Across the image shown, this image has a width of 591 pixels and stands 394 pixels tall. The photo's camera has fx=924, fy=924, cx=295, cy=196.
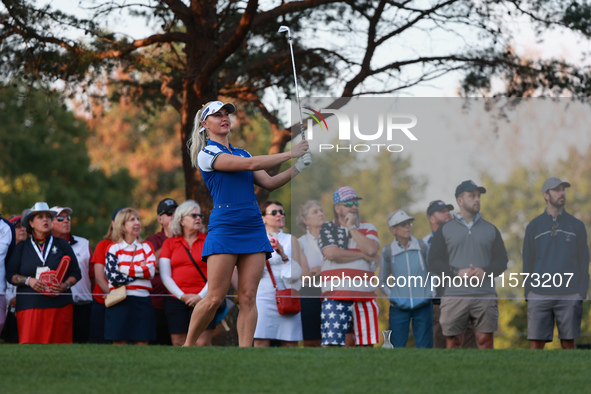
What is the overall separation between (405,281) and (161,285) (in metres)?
2.31

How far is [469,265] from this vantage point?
27.7 ft

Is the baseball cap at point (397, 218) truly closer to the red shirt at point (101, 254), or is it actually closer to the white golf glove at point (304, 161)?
the red shirt at point (101, 254)

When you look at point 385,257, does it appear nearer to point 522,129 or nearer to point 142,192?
point 522,129

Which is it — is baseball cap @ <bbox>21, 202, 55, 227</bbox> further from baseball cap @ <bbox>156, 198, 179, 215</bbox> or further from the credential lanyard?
baseball cap @ <bbox>156, 198, 179, 215</bbox>

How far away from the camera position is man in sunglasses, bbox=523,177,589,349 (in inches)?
326

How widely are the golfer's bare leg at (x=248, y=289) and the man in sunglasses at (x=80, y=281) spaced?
3093 mm

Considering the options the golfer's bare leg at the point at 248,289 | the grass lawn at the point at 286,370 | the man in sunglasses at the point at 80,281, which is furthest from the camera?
the man in sunglasses at the point at 80,281

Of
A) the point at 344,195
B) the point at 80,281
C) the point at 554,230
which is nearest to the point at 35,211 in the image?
the point at 80,281

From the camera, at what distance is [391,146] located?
8805 millimetres

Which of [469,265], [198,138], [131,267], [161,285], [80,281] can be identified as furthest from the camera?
[80,281]

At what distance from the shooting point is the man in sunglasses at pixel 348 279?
27.3ft

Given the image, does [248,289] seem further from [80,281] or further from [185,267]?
[80,281]

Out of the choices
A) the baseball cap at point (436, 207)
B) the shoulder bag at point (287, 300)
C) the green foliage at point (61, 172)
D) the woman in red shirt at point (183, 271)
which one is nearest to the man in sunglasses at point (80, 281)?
the woman in red shirt at point (183, 271)

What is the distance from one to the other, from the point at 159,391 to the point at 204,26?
27.7ft
